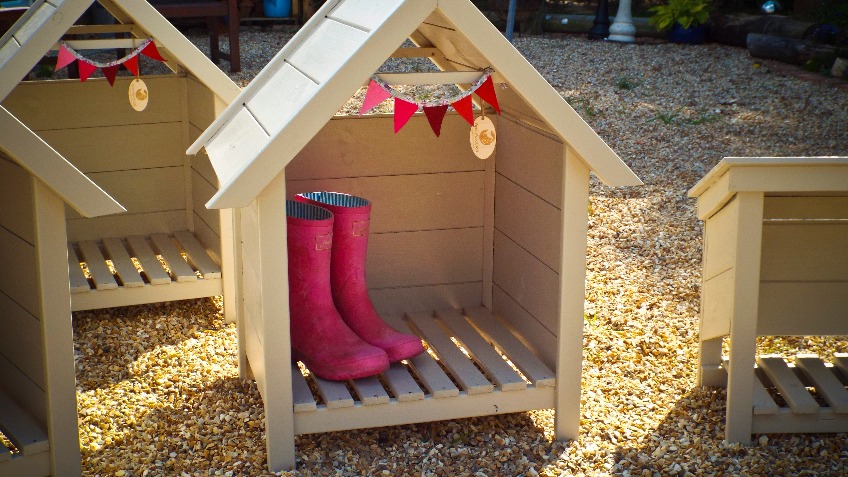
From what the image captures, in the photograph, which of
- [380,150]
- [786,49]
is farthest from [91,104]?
[786,49]

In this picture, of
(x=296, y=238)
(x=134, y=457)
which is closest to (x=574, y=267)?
(x=296, y=238)

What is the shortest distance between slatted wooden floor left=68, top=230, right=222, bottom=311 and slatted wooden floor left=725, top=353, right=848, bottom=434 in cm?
234

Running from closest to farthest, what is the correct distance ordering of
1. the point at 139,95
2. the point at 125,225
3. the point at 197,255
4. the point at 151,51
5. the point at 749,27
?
1. the point at 151,51
2. the point at 139,95
3. the point at 197,255
4. the point at 125,225
5. the point at 749,27

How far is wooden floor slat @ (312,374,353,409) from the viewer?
2.99m

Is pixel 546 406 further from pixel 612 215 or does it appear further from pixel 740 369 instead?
pixel 612 215

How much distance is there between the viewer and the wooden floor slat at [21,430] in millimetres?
2691

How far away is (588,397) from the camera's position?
3.56 meters

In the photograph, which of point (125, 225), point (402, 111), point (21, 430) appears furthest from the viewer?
point (125, 225)

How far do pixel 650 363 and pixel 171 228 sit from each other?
8.33ft

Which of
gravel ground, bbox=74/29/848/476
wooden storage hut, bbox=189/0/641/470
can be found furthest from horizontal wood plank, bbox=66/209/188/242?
wooden storage hut, bbox=189/0/641/470

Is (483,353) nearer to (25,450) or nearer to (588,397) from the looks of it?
(588,397)

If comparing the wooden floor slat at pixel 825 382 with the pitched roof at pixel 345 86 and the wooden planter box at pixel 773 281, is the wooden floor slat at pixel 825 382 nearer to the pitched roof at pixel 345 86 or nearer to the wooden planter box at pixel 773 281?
the wooden planter box at pixel 773 281

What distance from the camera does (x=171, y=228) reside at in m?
4.99

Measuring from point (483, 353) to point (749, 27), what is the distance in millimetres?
7059
